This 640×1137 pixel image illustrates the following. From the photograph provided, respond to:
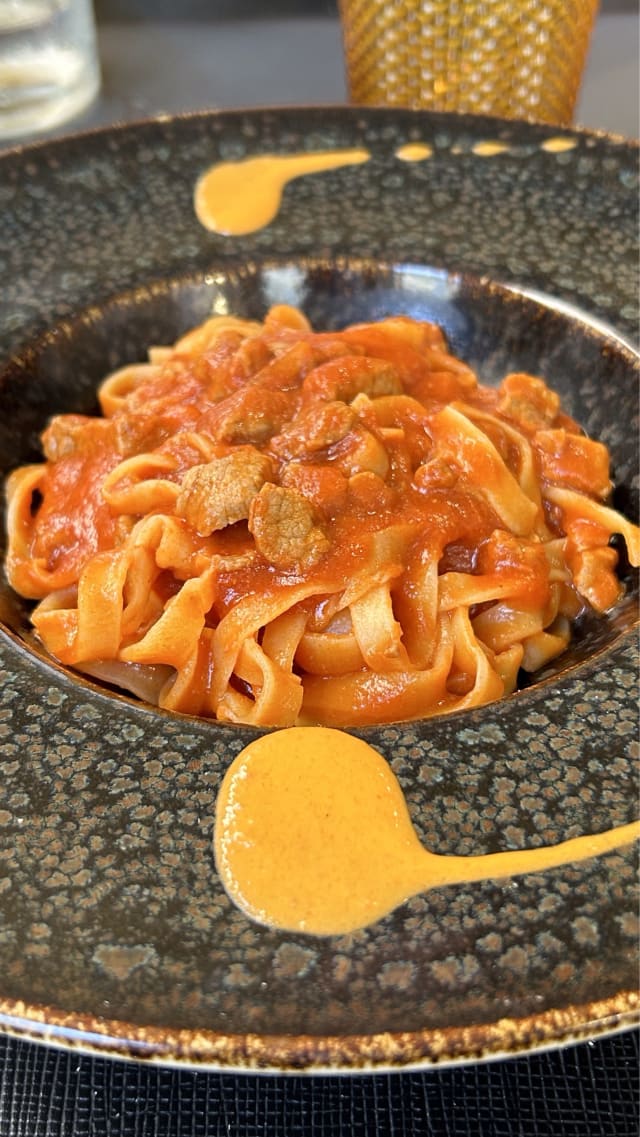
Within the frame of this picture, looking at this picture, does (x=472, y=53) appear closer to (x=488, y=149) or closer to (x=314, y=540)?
(x=488, y=149)

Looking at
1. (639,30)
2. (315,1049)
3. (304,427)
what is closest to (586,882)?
(315,1049)

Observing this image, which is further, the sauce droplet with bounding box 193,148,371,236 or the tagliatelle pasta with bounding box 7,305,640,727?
the sauce droplet with bounding box 193,148,371,236

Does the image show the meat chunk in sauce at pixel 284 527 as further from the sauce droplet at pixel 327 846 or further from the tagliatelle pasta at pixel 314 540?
the sauce droplet at pixel 327 846

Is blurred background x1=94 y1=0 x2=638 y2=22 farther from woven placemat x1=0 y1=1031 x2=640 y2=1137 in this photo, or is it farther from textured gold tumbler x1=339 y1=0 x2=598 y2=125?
woven placemat x1=0 y1=1031 x2=640 y2=1137

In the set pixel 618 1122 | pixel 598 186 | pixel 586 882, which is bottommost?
pixel 618 1122

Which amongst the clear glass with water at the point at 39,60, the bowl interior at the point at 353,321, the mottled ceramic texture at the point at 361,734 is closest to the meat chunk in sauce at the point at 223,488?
the mottled ceramic texture at the point at 361,734

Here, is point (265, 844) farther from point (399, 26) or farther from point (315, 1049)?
point (399, 26)

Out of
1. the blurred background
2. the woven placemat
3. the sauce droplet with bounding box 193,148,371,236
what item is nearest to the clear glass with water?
the blurred background
